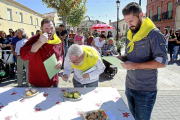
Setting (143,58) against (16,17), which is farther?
(16,17)

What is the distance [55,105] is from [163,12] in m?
23.2

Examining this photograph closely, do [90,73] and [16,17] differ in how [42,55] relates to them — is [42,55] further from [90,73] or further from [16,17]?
[16,17]

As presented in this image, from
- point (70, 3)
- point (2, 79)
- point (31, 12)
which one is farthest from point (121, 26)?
point (2, 79)

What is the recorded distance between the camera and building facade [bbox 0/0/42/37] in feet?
50.6

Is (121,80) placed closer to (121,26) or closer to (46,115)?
(46,115)

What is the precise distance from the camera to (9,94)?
170cm

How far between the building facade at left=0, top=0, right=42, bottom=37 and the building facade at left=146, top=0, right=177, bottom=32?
21.1m

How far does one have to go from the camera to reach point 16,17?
18297 mm

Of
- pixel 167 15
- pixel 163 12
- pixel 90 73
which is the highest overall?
pixel 163 12

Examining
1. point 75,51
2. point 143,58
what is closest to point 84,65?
point 75,51

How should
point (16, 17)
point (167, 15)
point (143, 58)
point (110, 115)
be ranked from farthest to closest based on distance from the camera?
1. point (167, 15)
2. point (16, 17)
3. point (143, 58)
4. point (110, 115)

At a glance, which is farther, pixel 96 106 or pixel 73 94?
pixel 73 94

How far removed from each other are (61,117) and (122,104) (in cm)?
66

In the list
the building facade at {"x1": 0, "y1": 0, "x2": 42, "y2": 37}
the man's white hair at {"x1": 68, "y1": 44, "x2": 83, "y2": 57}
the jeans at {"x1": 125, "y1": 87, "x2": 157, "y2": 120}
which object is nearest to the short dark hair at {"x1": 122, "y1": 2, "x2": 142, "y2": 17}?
the man's white hair at {"x1": 68, "y1": 44, "x2": 83, "y2": 57}
